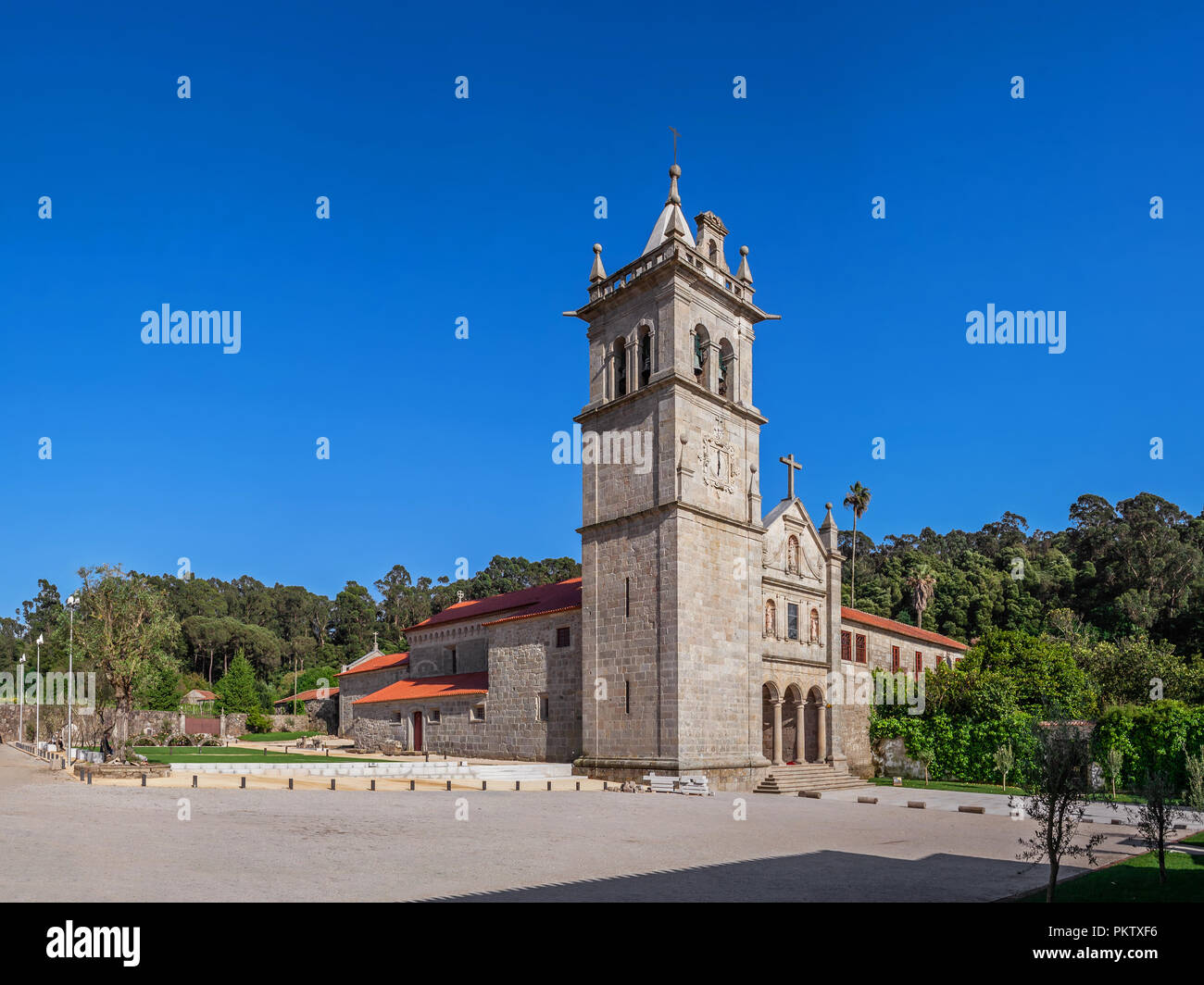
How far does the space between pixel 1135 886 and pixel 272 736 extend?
64.7 m

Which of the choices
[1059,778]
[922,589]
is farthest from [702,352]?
[922,589]

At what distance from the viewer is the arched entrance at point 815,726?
3856 centimetres

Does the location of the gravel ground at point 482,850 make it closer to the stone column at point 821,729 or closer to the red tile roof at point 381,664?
the stone column at point 821,729

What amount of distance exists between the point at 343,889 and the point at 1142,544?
77818 millimetres

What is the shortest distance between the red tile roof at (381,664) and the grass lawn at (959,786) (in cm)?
3185

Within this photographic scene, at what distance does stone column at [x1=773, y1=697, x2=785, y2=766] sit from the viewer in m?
35.8

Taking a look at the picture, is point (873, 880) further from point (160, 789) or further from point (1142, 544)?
point (1142, 544)

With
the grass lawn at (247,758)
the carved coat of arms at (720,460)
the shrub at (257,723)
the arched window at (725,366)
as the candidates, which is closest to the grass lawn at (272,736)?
the shrub at (257,723)

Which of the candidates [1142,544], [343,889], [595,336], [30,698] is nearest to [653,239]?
[595,336]

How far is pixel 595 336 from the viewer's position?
36750 millimetres

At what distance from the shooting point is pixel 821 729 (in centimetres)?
3900

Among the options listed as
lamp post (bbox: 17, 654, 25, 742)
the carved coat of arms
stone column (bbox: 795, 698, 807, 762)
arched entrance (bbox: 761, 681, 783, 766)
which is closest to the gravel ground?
arched entrance (bbox: 761, 681, 783, 766)

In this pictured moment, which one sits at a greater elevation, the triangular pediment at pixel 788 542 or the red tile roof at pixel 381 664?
the triangular pediment at pixel 788 542

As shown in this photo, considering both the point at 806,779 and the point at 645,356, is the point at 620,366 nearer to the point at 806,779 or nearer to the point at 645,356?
the point at 645,356
